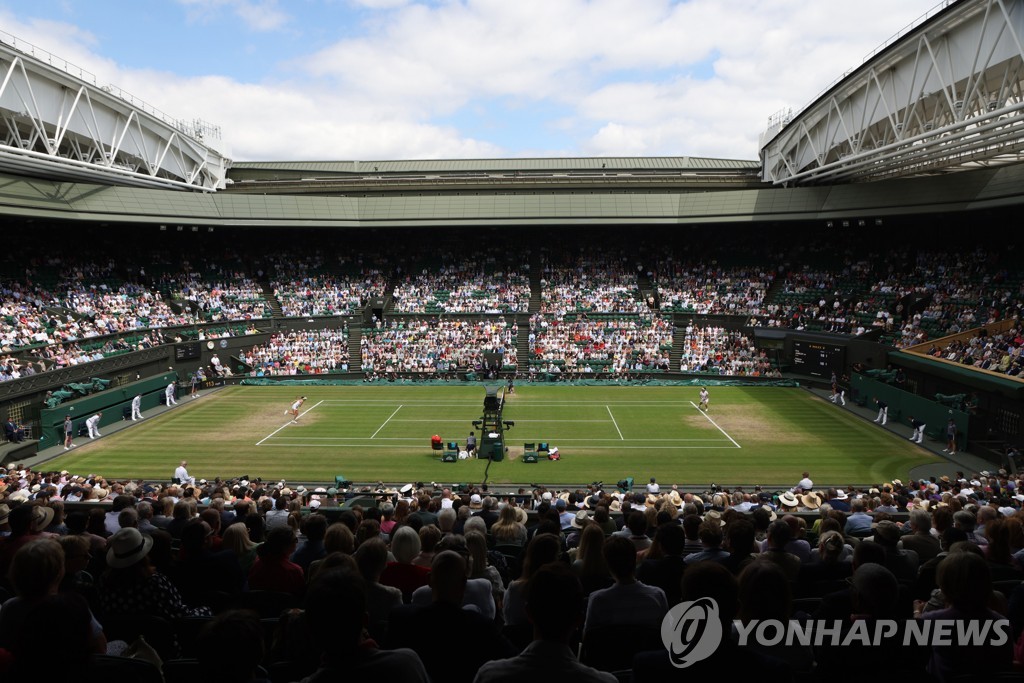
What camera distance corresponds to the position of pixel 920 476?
2373 cm

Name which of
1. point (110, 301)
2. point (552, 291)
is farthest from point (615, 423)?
point (110, 301)

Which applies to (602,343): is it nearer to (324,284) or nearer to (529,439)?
(529,439)

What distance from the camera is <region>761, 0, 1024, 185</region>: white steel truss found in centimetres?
2252

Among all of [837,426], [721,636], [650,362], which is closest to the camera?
[721,636]

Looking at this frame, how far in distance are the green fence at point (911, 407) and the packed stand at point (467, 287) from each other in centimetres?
2483

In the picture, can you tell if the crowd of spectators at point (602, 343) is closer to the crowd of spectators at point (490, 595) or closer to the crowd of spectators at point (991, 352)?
the crowd of spectators at point (991, 352)

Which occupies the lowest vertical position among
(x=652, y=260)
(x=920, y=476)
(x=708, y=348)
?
(x=920, y=476)

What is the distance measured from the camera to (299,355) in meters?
46.8

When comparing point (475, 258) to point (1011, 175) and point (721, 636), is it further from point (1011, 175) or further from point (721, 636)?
point (721, 636)

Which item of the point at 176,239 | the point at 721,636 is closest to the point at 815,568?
the point at 721,636

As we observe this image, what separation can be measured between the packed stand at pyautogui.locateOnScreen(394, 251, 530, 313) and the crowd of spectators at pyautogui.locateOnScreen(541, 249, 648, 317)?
205 centimetres

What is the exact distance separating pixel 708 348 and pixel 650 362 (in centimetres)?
442

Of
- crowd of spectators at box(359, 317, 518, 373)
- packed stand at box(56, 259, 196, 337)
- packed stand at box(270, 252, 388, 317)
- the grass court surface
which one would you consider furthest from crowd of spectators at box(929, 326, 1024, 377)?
packed stand at box(56, 259, 196, 337)

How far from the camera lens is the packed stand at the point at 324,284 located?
5159cm
